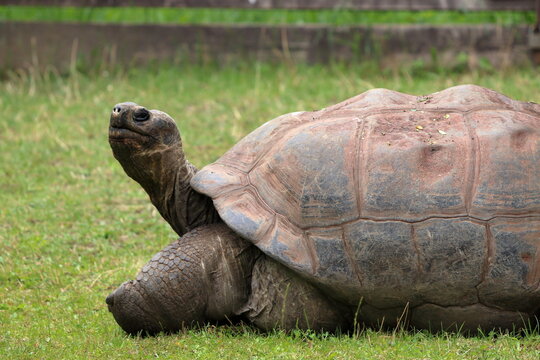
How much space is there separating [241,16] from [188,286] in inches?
288

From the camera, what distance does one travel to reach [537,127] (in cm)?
391

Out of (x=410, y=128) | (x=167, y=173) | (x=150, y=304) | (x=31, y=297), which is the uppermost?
(x=410, y=128)

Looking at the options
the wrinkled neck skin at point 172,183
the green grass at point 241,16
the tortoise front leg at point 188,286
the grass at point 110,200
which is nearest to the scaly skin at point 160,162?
the wrinkled neck skin at point 172,183

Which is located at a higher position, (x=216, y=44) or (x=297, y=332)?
(x=216, y=44)

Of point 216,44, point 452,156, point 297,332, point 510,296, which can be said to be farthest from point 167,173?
point 216,44

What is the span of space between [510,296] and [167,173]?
1778 millimetres

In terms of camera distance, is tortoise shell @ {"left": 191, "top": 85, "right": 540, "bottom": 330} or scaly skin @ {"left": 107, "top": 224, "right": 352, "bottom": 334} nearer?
tortoise shell @ {"left": 191, "top": 85, "right": 540, "bottom": 330}

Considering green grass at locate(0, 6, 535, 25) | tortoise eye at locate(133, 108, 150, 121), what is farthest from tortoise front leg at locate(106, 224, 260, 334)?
green grass at locate(0, 6, 535, 25)

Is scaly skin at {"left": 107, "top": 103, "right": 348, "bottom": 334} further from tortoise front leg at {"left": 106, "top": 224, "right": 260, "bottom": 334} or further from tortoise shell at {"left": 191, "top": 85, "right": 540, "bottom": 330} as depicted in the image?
tortoise shell at {"left": 191, "top": 85, "right": 540, "bottom": 330}

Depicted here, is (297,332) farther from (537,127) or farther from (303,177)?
(537,127)

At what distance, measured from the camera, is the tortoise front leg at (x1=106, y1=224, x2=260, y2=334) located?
389cm

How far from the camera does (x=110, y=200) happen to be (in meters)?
6.40

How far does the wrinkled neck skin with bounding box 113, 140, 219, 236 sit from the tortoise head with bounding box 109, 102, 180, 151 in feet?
0.12

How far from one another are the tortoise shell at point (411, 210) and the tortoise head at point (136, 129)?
43cm
